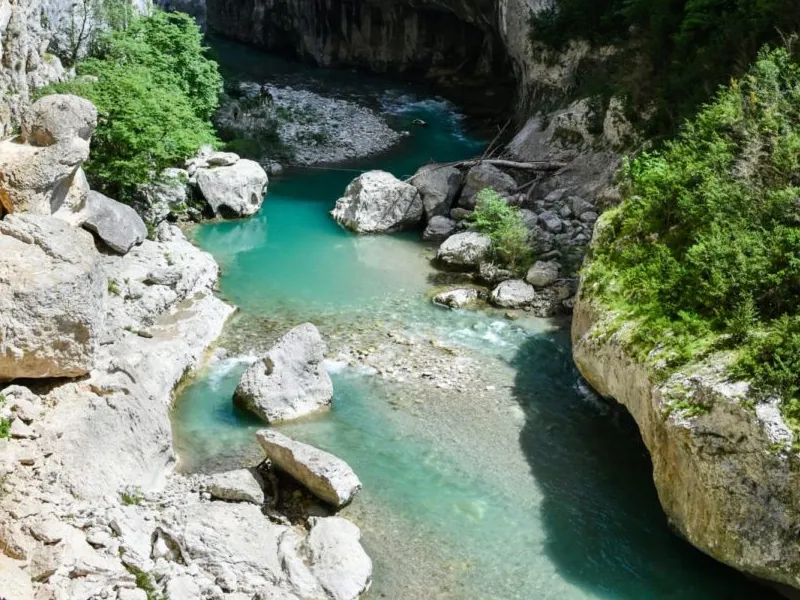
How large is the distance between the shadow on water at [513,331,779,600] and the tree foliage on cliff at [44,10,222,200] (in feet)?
40.1

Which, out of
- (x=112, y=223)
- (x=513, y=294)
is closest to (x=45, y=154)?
(x=112, y=223)

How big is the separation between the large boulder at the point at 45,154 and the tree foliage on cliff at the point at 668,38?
1598 centimetres

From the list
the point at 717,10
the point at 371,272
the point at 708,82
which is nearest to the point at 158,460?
the point at 371,272

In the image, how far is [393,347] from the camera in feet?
63.4

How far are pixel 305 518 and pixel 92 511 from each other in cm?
344

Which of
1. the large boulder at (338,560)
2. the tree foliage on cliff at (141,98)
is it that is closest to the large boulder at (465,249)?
the tree foliage on cliff at (141,98)

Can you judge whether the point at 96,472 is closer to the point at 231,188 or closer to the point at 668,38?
the point at 231,188

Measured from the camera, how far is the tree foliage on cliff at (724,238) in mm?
12445

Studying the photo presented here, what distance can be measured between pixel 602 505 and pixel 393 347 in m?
6.95

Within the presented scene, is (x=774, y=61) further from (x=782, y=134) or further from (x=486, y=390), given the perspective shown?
(x=486, y=390)

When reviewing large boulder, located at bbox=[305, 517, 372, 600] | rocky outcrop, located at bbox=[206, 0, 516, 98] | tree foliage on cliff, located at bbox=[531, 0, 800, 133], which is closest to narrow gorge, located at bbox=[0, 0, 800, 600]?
large boulder, located at bbox=[305, 517, 372, 600]

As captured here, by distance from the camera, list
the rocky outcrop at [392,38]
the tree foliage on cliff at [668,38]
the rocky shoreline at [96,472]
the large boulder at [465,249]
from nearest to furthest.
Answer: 1. the rocky shoreline at [96,472]
2. the tree foliage on cliff at [668,38]
3. the large boulder at [465,249]
4. the rocky outcrop at [392,38]

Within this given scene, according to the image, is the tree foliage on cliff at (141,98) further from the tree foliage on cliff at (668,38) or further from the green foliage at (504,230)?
the tree foliage on cliff at (668,38)

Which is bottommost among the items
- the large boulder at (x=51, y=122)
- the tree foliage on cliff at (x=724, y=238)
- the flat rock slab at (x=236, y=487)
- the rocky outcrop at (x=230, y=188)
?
the flat rock slab at (x=236, y=487)
